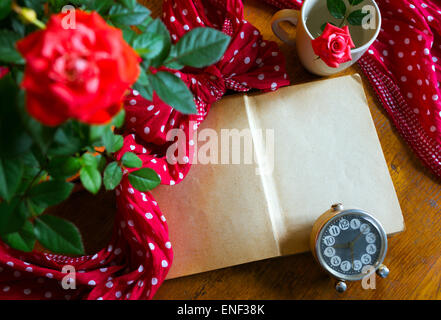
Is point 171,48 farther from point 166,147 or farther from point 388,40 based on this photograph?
point 388,40

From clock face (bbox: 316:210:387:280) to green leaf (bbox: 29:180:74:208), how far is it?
368mm

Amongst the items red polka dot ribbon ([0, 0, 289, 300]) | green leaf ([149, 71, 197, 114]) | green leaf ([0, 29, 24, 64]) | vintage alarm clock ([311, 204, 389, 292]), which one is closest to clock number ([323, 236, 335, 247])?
vintage alarm clock ([311, 204, 389, 292])

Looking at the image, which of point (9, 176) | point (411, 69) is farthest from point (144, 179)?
point (411, 69)

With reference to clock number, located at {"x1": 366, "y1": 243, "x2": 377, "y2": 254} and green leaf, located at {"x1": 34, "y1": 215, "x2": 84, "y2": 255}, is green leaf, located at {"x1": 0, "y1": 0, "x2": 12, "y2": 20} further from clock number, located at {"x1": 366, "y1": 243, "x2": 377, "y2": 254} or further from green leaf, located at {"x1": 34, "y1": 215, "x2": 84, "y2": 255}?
clock number, located at {"x1": 366, "y1": 243, "x2": 377, "y2": 254}

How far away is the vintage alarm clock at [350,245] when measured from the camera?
0.53 metres

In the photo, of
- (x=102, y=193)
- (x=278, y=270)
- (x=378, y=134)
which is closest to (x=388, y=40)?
(x=378, y=134)

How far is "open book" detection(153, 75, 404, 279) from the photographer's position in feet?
1.91

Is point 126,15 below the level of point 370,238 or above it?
above

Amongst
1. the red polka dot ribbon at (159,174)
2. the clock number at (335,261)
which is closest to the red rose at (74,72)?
the red polka dot ribbon at (159,174)

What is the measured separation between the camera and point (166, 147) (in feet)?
1.95

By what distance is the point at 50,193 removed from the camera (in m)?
0.30

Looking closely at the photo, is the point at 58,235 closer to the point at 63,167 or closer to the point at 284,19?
the point at 63,167

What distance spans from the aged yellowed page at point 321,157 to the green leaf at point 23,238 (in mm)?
366

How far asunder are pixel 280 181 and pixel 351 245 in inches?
5.8
